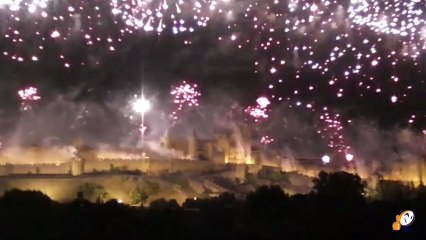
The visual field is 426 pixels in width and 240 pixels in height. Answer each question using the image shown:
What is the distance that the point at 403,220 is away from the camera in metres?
18.3

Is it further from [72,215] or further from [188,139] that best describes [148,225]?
[188,139]

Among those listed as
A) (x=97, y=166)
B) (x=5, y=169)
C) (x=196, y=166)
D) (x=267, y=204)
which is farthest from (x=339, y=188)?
(x=196, y=166)

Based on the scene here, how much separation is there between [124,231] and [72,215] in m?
2.02

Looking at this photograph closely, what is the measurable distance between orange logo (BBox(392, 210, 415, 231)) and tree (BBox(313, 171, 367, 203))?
364 centimetres

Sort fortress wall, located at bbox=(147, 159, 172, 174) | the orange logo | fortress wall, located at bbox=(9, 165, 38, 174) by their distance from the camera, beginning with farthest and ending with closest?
fortress wall, located at bbox=(147, 159, 172, 174) → fortress wall, located at bbox=(9, 165, 38, 174) → the orange logo

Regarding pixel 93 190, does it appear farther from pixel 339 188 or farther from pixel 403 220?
pixel 403 220

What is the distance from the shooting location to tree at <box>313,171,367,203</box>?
2270 cm

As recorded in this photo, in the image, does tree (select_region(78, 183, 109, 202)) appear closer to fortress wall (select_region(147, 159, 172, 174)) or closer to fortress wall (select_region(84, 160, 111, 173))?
fortress wall (select_region(84, 160, 111, 173))

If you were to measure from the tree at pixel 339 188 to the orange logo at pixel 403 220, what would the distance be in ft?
11.9

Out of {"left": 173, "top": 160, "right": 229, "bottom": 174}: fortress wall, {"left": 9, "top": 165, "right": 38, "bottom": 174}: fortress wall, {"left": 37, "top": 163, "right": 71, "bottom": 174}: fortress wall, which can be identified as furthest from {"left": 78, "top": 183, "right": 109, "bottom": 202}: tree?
{"left": 173, "top": 160, "right": 229, "bottom": 174}: fortress wall

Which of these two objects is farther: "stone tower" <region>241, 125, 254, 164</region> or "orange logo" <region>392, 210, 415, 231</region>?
"stone tower" <region>241, 125, 254, 164</region>

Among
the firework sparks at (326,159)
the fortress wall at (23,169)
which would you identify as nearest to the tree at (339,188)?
the fortress wall at (23,169)

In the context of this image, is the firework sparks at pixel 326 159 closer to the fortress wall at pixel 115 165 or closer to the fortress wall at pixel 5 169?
the fortress wall at pixel 115 165

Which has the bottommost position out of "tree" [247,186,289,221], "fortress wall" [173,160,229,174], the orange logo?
the orange logo
